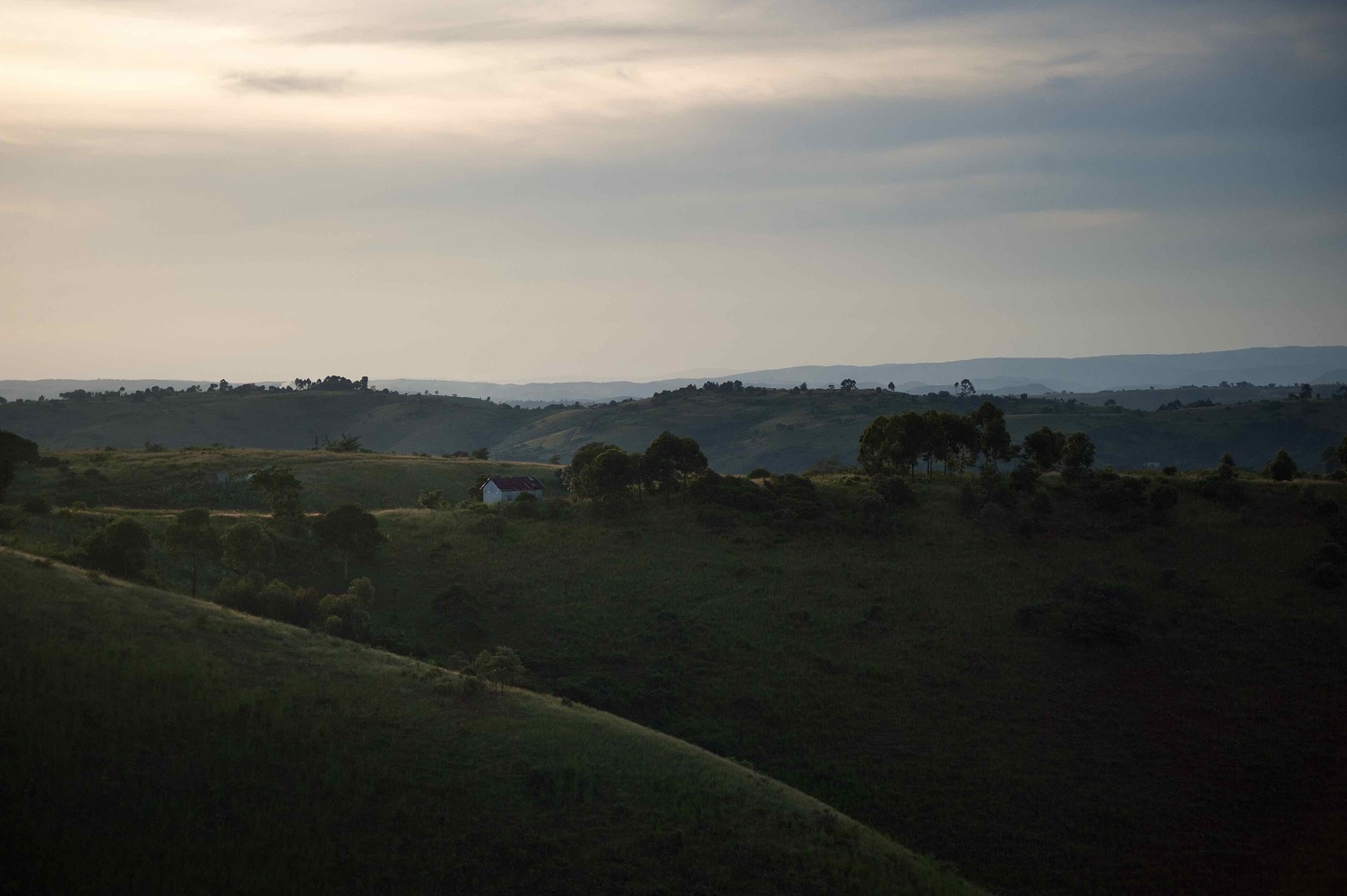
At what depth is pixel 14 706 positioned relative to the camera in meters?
25.5

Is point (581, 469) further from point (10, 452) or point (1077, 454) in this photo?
point (1077, 454)

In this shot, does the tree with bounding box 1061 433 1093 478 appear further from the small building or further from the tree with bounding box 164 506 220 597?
the tree with bounding box 164 506 220 597

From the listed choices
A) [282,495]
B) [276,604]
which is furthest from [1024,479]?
[282,495]

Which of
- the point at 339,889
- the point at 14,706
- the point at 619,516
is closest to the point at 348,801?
the point at 339,889

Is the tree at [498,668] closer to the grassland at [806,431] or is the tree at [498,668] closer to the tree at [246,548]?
the tree at [246,548]

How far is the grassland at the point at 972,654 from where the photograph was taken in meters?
36.8

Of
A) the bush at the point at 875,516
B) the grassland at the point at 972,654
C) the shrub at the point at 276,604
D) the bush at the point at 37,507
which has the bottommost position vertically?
the grassland at the point at 972,654

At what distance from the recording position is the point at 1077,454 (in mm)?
79750

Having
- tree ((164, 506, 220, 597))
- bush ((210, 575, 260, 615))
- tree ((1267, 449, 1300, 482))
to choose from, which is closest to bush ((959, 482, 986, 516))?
tree ((1267, 449, 1300, 482))

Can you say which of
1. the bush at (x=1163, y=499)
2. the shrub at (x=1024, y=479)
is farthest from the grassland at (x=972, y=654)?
the shrub at (x=1024, y=479)

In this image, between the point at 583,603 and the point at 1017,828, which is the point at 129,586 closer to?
the point at 583,603

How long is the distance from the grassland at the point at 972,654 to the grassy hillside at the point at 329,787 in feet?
31.5

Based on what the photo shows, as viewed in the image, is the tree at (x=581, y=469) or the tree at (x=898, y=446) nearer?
the tree at (x=581, y=469)

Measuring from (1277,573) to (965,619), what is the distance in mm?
22532
